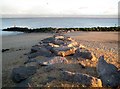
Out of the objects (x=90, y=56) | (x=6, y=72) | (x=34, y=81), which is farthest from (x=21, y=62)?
(x=34, y=81)

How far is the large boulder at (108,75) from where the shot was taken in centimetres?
823

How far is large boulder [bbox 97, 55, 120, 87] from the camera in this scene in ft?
27.0

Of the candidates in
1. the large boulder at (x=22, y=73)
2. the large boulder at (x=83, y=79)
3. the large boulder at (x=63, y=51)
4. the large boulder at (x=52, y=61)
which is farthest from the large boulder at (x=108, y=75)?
the large boulder at (x=63, y=51)

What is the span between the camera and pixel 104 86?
8125 mm

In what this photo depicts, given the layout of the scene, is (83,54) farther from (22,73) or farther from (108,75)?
(22,73)

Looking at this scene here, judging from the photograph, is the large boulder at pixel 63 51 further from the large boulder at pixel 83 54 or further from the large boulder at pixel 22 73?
the large boulder at pixel 22 73

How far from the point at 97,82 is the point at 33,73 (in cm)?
240

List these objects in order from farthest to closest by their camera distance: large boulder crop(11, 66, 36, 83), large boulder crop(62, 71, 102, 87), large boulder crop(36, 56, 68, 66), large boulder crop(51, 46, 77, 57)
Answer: large boulder crop(51, 46, 77, 57) → large boulder crop(36, 56, 68, 66) → large boulder crop(11, 66, 36, 83) → large boulder crop(62, 71, 102, 87)

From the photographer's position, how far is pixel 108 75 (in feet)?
27.7

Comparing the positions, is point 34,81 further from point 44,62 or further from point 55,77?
point 44,62

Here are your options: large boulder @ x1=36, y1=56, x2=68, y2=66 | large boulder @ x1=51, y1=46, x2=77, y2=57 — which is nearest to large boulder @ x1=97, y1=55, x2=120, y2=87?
large boulder @ x1=36, y1=56, x2=68, y2=66

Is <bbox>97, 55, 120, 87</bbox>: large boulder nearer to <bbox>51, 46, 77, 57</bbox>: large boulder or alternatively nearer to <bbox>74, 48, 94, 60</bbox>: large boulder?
<bbox>74, 48, 94, 60</bbox>: large boulder

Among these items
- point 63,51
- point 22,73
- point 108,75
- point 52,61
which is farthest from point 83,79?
point 63,51

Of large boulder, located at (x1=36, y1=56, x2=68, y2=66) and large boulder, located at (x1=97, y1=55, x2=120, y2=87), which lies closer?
large boulder, located at (x1=97, y1=55, x2=120, y2=87)
